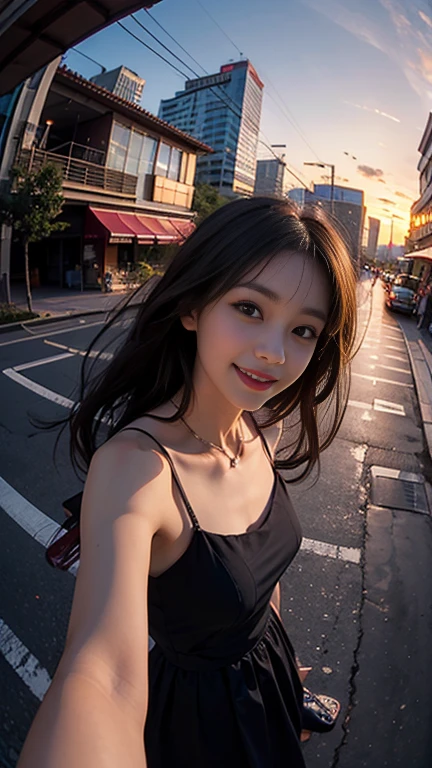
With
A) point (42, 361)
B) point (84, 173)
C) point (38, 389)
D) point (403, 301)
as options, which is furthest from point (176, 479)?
point (403, 301)

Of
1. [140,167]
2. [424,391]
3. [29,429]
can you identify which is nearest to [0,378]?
[29,429]

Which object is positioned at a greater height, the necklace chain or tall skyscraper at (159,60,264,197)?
tall skyscraper at (159,60,264,197)

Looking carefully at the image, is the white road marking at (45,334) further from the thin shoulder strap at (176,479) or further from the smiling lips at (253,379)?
the smiling lips at (253,379)

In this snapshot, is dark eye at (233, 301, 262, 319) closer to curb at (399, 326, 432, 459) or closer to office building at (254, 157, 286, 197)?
office building at (254, 157, 286, 197)

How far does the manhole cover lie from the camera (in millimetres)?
4614

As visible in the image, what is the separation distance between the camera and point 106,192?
1756cm

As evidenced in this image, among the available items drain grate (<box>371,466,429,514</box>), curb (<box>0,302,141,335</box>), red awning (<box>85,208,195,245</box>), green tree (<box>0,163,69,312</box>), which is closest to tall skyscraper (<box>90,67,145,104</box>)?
red awning (<box>85,208,195,245</box>)

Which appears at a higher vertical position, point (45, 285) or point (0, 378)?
point (45, 285)

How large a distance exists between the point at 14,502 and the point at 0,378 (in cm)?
379

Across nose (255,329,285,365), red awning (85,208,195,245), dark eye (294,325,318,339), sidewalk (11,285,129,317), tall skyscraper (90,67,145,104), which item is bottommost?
nose (255,329,285,365)

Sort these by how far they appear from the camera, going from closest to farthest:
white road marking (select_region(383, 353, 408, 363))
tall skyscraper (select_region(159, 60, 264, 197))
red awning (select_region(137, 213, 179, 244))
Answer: white road marking (select_region(383, 353, 408, 363))
red awning (select_region(137, 213, 179, 244))
tall skyscraper (select_region(159, 60, 264, 197))

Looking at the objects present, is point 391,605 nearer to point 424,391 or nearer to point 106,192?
point 424,391

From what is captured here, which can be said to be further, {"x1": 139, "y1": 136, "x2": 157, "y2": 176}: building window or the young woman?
{"x1": 139, "y1": 136, "x2": 157, "y2": 176}: building window

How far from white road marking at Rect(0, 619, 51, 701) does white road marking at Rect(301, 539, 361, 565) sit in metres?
2.19
